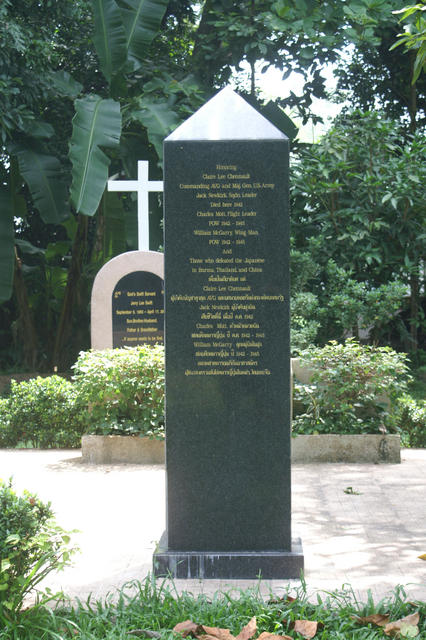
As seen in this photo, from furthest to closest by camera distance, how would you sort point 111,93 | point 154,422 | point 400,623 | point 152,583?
1. point 111,93
2. point 154,422
3. point 152,583
4. point 400,623

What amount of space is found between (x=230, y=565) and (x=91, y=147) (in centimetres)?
753

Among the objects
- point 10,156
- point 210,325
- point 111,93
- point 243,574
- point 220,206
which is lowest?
point 243,574

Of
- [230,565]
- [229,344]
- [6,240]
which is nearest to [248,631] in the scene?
[230,565]

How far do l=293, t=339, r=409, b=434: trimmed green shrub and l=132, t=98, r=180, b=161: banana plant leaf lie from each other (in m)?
4.87

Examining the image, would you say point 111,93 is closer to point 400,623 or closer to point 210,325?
point 210,325

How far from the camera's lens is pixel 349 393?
7676 millimetres

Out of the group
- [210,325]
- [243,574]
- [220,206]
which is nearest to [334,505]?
[243,574]

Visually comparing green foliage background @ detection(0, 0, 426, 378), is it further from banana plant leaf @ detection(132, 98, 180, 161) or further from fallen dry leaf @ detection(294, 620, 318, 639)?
fallen dry leaf @ detection(294, 620, 318, 639)

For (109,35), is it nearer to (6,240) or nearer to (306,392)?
(6,240)

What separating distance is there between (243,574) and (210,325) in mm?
1370

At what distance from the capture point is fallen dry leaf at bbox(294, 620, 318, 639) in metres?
3.32

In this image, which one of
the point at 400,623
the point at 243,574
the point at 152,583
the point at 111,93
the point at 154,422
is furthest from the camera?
the point at 111,93

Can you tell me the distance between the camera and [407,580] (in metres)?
4.13

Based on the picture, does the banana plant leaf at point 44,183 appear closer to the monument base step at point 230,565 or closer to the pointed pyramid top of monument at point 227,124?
the pointed pyramid top of monument at point 227,124
